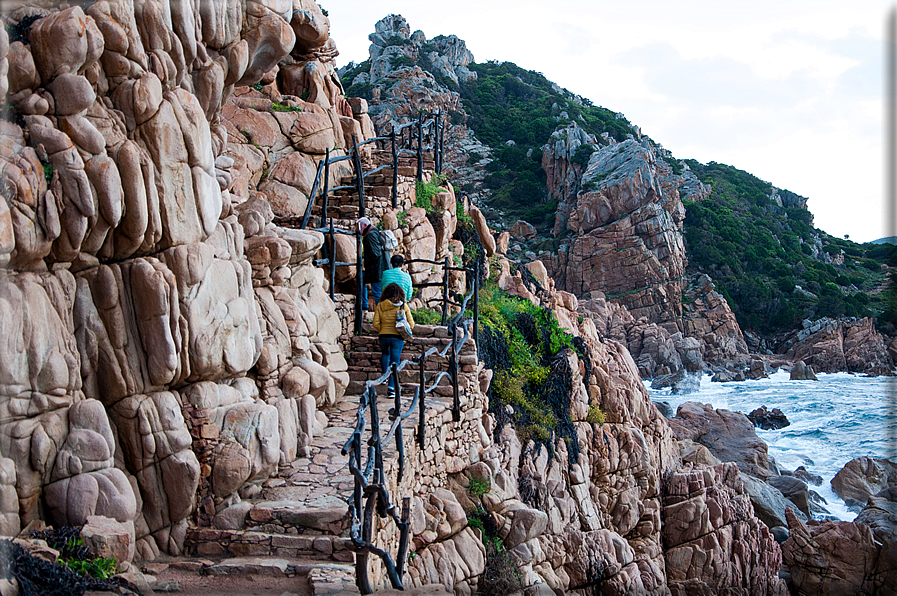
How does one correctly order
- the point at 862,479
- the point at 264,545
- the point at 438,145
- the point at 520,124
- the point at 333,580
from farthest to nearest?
the point at 520,124 → the point at 862,479 → the point at 438,145 → the point at 264,545 → the point at 333,580

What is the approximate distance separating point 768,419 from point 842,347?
14.7 metres

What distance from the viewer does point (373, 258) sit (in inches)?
383

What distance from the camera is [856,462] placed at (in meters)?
20.6

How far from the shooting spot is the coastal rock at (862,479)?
1959 cm

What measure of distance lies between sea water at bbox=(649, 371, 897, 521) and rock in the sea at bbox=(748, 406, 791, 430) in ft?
0.97

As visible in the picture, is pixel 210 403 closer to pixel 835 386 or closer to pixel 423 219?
pixel 423 219

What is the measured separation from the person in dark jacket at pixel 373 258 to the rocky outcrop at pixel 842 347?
117 ft

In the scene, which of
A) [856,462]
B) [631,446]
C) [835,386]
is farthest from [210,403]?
[835,386]

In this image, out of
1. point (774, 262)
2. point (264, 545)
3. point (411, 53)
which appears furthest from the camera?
point (411, 53)

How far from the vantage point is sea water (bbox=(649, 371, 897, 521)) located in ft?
76.3

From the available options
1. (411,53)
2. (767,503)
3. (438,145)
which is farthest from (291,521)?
(411,53)

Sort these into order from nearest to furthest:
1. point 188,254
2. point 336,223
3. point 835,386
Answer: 1. point 188,254
2. point 336,223
3. point 835,386

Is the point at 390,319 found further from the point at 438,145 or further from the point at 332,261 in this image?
the point at 438,145

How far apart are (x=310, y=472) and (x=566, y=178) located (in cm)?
4334
